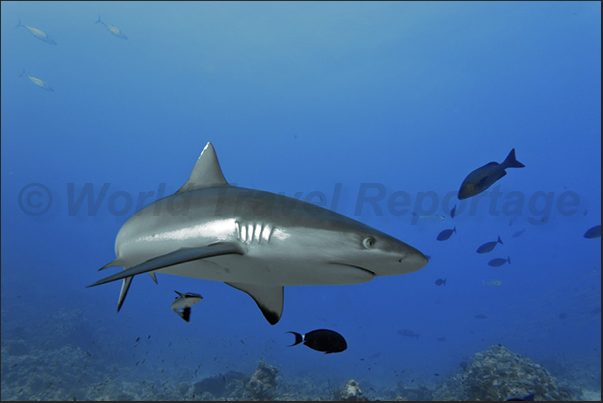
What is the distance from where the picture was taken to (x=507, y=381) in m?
10.0

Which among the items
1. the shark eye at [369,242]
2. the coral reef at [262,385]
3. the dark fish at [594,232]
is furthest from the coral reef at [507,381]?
the shark eye at [369,242]

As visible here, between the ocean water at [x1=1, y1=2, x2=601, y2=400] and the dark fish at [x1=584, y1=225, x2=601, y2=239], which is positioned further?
the ocean water at [x1=1, y1=2, x2=601, y2=400]

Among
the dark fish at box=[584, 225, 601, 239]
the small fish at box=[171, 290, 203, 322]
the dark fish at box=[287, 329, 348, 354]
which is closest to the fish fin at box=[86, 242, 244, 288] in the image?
the small fish at box=[171, 290, 203, 322]

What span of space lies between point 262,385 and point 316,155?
54.5 meters

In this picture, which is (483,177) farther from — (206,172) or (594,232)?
(594,232)

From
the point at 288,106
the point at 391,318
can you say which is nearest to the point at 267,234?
the point at 288,106

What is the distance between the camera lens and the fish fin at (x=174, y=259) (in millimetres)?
1639

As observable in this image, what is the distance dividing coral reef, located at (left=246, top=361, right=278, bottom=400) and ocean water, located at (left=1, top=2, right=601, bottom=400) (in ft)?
49.8

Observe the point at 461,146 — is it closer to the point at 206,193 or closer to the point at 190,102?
the point at 190,102

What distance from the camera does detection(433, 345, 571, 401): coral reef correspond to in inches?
384

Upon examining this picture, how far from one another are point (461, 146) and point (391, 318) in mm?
48982

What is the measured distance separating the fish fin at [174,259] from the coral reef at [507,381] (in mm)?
11425

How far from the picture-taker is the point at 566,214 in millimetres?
55031

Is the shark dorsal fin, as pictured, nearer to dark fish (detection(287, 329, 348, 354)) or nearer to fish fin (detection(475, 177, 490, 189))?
dark fish (detection(287, 329, 348, 354))
